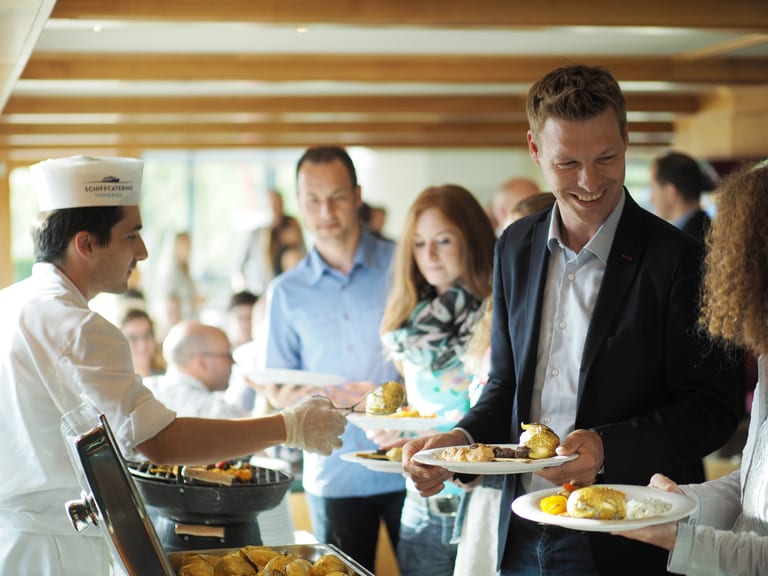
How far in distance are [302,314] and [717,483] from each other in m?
1.77

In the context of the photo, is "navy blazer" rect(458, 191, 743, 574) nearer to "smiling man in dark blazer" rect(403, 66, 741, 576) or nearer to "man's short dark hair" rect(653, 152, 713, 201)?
"smiling man in dark blazer" rect(403, 66, 741, 576)

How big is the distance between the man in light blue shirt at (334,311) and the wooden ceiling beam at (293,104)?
455 centimetres

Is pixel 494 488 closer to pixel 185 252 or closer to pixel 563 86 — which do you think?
pixel 563 86

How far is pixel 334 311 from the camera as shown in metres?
3.41

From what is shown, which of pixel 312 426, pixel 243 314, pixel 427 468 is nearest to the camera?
pixel 427 468


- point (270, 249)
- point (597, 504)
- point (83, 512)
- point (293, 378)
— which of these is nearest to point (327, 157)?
point (293, 378)

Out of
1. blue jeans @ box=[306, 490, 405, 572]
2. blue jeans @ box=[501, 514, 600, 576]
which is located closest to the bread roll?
blue jeans @ box=[501, 514, 600, 576]

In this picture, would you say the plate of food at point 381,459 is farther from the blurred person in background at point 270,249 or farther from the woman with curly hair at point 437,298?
the blurred person in background at point 270,249

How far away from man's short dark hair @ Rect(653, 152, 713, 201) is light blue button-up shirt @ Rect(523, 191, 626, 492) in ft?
12.4

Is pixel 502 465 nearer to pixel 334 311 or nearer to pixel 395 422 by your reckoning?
pixel 395 422

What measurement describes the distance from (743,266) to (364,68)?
15.0 feet

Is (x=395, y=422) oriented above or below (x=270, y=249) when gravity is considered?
below

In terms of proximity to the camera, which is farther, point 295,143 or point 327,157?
point 295,143

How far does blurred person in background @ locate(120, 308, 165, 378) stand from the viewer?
20.1 ft
